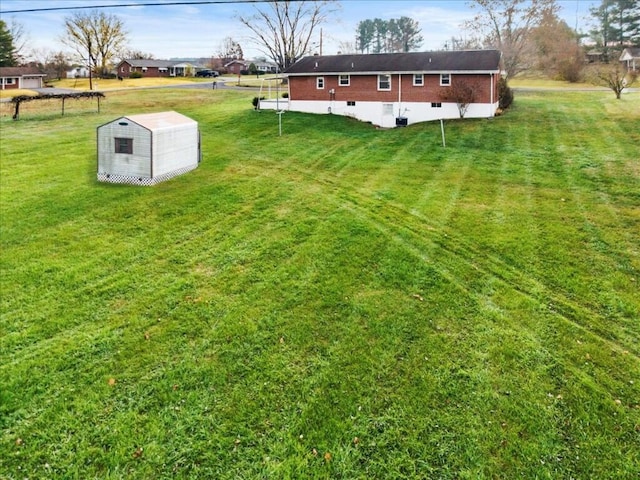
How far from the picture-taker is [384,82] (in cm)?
3356

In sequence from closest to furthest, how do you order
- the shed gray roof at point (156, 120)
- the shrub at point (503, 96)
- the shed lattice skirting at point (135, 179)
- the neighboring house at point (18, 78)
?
the shed gray roof at point (156, 120) → the shed lattice skirting at point (135, 179) → the shrub at point (503, 96) → the neighboring house at point (18, 78)

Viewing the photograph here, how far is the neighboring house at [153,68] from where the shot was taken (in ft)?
267

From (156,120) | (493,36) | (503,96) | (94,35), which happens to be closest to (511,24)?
(493,36)

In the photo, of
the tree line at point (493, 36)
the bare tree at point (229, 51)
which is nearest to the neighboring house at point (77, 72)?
the tree line at point (493, 36)

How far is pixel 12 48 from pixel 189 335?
8228 centimetres

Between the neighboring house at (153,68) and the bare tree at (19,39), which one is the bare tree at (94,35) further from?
the bare tree at (19,39)

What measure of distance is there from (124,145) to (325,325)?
13.1 m

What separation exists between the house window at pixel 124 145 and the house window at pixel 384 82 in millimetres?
20896

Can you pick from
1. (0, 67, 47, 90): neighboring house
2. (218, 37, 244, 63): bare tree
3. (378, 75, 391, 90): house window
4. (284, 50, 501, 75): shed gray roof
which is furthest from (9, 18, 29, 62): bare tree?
(378, 75, 391, 90): house window

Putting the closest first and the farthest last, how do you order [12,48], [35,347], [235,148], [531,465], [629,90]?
[531,465]
[35,347]
[235,148]
[629,90]
[12,48]

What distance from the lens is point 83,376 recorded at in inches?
330

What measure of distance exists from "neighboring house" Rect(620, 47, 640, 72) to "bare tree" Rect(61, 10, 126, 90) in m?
71.3

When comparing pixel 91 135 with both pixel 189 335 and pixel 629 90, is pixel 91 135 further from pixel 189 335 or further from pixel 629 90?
pixel 629 90

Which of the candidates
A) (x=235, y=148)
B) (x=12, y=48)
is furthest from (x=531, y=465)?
(x=12, y=48)
